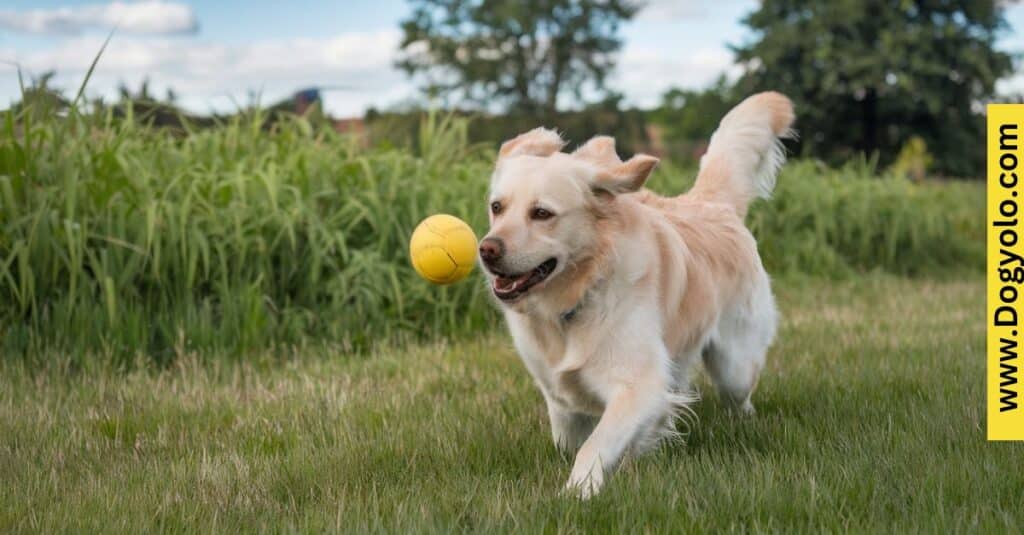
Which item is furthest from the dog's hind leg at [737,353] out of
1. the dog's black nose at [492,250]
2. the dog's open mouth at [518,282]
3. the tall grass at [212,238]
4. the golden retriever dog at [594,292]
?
the tall grass at [212,238]

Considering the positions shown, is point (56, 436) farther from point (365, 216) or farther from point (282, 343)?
point (365, 216)

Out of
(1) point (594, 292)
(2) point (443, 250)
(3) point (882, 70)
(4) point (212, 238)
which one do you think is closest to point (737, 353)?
(1) point (594, 292)

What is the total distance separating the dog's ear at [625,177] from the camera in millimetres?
3293

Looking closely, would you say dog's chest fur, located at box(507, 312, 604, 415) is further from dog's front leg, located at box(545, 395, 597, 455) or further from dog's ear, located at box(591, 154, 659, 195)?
dog's ear, located at box(591, 154, 659, 195)

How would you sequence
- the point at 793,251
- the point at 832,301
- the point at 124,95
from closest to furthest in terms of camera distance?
the point at 124,95, the point at 832,301, the point at 793,251

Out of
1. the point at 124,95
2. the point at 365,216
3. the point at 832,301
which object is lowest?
the point at 832,301

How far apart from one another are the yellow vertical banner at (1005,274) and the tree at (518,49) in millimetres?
32707

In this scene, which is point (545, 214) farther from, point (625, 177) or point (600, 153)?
point (600, 153)

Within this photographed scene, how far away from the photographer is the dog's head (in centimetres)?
313

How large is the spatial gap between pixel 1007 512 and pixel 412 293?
3883 mm

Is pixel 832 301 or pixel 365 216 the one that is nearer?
pixel 365 216

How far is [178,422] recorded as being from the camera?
3.94 meters

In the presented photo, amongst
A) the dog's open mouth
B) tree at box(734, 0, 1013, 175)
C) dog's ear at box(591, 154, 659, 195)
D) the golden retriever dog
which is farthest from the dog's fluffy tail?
tree at box(734, 0, 1013, 175)

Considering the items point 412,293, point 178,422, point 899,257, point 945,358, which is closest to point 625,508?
point 178,422
